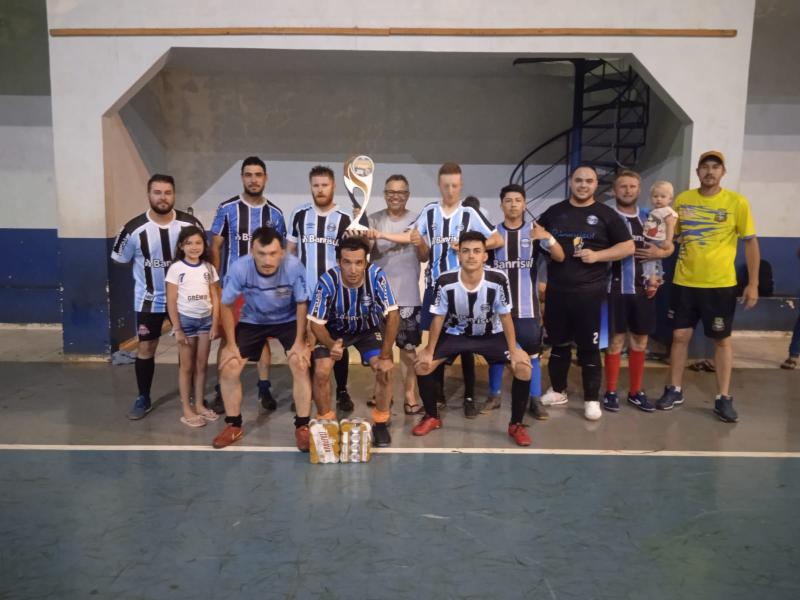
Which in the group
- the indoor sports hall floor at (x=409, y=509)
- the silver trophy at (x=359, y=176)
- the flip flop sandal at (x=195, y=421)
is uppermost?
the silver trophy at (x=359, y=176)

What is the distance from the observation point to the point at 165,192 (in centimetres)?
493

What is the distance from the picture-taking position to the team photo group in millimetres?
4449

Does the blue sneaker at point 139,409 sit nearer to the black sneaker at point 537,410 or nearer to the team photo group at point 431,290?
the team photo group at point 431,290

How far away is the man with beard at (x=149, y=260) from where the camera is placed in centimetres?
497

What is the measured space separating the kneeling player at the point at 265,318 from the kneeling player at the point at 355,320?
0.11 m

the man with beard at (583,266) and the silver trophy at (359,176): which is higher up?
the silver trophy at (359,176)

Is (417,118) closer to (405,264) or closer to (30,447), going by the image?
(405,264)

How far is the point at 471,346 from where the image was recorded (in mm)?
4566

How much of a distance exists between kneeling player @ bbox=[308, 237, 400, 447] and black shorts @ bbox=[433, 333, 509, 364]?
35 cm

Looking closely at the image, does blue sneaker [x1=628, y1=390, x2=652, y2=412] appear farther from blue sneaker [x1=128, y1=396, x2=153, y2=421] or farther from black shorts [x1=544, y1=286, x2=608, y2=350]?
blue sneaker [x1=128, y1=396, x2=153, y2=421]

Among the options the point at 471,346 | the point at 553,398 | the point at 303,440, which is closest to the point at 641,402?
the point at 553,398

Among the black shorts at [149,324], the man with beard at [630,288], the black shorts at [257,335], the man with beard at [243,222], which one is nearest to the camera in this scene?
the black shorts at [257,335]

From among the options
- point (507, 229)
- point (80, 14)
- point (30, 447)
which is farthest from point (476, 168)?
point (30, 447)

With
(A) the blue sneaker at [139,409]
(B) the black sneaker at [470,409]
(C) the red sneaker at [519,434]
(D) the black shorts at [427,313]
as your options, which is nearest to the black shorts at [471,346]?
(D) the black shorts at [427,313]
